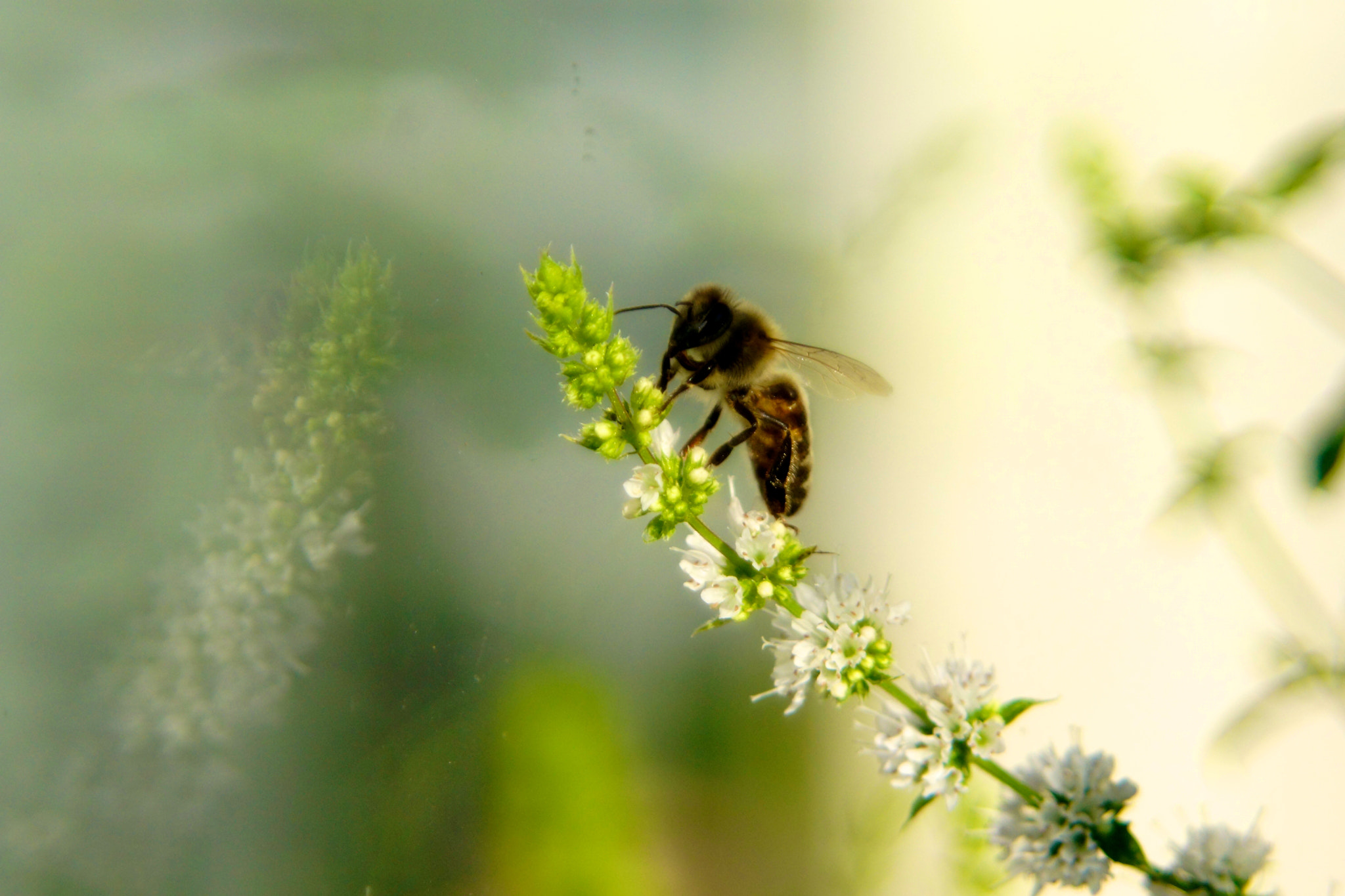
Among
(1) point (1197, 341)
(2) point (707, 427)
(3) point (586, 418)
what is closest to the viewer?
(2) point (707, 427)

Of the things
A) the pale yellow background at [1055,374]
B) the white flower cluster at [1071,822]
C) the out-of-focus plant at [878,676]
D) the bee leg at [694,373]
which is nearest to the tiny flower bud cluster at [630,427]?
the out-of-focus plant at [878,676]

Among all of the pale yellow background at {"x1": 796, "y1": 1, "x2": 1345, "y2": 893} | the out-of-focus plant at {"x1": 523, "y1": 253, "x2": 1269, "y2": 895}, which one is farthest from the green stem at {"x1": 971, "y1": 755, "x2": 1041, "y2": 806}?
the pale yellow background at {"x1": 796, "y1": 1, "x2": 1345, "y2": 893}

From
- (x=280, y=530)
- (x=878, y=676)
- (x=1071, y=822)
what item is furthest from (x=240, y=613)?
(x=1071, y=822)

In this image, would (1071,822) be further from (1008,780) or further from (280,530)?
(280,530)

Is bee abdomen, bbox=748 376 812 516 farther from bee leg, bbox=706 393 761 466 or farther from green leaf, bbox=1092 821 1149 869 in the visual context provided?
green leaf, bbox=1092 821 1149 869

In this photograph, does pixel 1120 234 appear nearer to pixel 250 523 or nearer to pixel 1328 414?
pixel 1328 414

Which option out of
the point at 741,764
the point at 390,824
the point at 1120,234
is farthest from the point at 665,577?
the point at 1120,234
